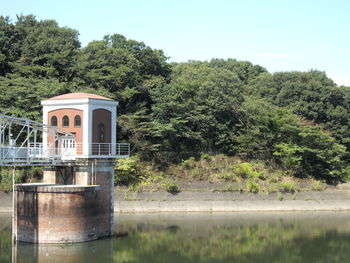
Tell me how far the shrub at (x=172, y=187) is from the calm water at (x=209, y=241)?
3.00m

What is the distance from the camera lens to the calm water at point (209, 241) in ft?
92.6

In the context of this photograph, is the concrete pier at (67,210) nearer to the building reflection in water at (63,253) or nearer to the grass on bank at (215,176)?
the building reflection in water at (63,253)

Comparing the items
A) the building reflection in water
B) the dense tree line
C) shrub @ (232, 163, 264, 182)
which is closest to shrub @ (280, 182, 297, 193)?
shrub @ (232, 163, 264, 182)

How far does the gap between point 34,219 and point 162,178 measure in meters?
20.1

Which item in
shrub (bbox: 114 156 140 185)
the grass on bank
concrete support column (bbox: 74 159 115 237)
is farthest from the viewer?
the grass on bank

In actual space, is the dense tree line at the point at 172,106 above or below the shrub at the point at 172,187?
above

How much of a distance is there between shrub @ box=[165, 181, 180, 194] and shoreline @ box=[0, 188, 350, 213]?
380 millimetres

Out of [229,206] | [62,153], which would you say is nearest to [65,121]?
[62,153]

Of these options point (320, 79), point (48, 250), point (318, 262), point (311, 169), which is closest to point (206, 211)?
point (311, 169)

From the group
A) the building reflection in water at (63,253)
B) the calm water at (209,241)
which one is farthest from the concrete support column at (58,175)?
the building reflection in water at (63,253)

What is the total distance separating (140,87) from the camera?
5347 cm

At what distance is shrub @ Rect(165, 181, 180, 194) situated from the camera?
46.2 m

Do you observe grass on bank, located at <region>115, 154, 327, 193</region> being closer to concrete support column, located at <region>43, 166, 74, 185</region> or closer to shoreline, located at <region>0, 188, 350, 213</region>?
shoreline, located at <region>0, 188, 350, 213</region>

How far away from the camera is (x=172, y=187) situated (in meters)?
46.2
